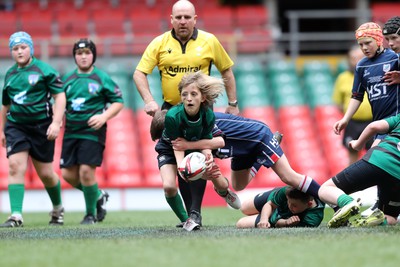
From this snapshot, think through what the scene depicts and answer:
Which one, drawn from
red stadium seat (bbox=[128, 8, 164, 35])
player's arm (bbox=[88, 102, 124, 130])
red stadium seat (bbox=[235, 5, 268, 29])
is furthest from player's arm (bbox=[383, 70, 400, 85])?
red stadium seat (bbox=[235, 5, 268, 29])

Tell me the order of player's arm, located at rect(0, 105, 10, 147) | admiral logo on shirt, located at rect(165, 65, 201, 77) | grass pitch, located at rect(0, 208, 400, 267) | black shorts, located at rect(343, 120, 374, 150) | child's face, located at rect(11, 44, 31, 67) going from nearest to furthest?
grass pitch, located at rect(0, 208, 400, 267)
admiral logo on shirt, located at rect(165, 65, 201, 77)
child's face, located at rect(11, 44, 31, 67)
player's arm, located at rect(0, 105, 10, 147)
black shorts, located at rect(343, 120, 374, 150)

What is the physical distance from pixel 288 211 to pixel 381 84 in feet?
4.90

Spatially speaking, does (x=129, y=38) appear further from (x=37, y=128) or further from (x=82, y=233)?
(x=82, y=233)

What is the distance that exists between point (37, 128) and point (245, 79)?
8.32 m

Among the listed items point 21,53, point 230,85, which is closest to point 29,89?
point 21,53

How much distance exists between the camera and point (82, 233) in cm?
680

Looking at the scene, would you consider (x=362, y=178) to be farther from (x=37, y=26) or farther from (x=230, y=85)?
(x=37, y=26)

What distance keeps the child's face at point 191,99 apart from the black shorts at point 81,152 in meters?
2.66

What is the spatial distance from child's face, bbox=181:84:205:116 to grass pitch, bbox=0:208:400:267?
99 centimetres

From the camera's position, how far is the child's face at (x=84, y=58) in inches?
372

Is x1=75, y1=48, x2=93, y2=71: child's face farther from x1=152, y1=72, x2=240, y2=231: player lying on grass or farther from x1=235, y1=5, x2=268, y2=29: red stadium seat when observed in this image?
x1=235, y1=5, x2=268, y2=29: red stadium seat

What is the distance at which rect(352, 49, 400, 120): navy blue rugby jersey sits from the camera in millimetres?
7711

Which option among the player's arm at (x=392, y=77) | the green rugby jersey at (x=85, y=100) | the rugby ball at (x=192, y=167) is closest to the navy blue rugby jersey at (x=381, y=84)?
the player's arm at (x=392, y=77)

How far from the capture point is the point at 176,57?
25.6ft
